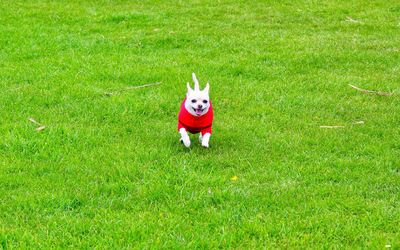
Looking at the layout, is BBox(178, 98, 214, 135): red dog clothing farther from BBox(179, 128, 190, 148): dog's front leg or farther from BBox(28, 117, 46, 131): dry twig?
BBox(28, 117, 46, 131): dry twig

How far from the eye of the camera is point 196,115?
23.4 feet

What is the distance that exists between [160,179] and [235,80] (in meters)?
4.13

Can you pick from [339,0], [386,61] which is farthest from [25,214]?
[339,0]

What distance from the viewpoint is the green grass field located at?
5668mm

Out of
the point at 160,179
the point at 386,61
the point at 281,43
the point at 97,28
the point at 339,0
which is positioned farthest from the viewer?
the point at 339,0

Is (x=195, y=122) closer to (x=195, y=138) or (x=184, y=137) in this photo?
(x=184, y=137)

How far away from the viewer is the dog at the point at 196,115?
707cm

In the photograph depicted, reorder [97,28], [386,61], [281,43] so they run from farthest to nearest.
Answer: [97,28]
[281,43]
[386,61]

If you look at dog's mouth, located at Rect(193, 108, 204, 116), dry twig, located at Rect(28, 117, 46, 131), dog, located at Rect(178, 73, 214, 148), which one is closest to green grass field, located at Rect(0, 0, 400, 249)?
dry twig, located at Rect(28, 117, 46, 131)

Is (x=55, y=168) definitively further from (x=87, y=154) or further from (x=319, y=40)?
(x=319, y=40)

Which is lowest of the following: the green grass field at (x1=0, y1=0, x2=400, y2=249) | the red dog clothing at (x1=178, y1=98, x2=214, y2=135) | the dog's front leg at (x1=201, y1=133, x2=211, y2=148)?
the green grass field at (x1=0, y1=0, x2=400, y2=249)

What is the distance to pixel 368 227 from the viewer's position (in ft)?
18.6

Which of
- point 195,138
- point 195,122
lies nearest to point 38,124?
point 195,138

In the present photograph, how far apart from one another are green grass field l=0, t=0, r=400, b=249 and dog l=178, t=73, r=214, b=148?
0.85ft
